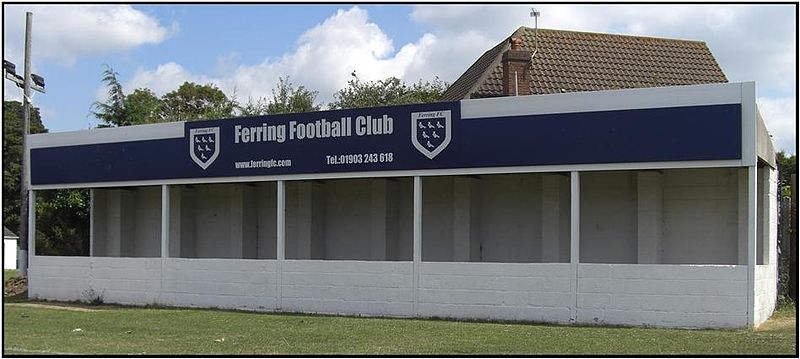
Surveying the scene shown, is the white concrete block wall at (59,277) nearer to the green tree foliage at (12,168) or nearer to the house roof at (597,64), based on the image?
the house roof at (597,64)

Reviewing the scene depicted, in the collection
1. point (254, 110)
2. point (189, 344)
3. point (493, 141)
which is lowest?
point (189, 344)

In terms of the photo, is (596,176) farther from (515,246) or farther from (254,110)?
(254,110)

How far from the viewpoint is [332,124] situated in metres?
20.2

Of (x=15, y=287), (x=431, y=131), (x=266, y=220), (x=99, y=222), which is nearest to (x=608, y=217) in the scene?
(x=431, y=131)

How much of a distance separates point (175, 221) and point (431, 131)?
8430 mm

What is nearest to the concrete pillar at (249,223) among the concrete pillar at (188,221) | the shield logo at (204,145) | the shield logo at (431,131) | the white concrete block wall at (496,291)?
the concrete pillar at (188,221)

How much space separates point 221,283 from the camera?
2119 cm

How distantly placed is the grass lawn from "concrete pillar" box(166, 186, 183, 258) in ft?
17.0

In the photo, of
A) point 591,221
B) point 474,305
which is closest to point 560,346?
point 474,305

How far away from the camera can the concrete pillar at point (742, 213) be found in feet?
60.0

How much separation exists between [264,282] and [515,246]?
204 inches

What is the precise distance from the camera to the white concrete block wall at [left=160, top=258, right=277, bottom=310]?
20656 mm

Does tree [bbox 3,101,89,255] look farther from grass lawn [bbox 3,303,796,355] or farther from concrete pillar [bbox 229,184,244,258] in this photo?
grass lawn [bbox 3,303,796,355]

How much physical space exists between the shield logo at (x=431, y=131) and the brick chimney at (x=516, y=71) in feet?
20.0
